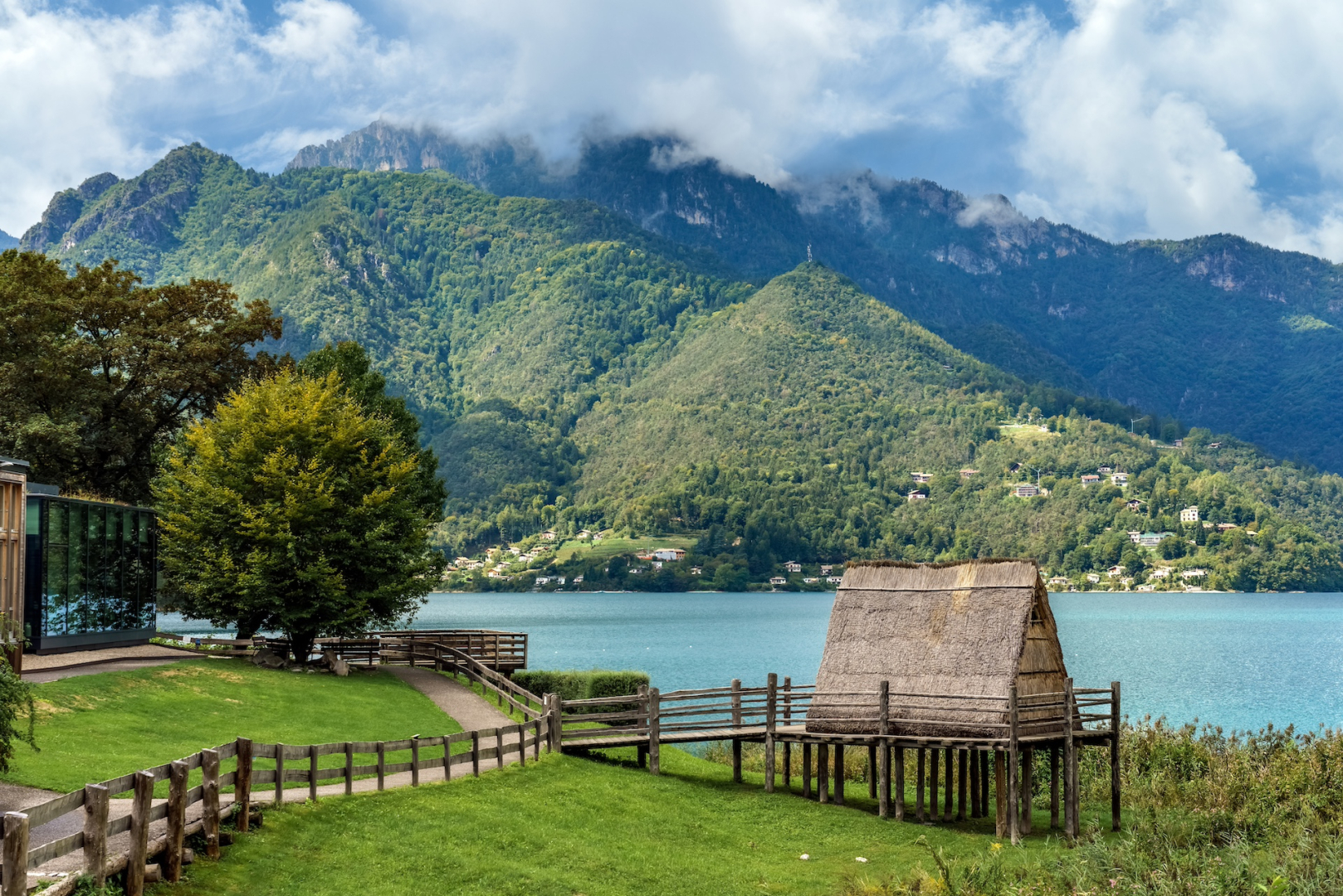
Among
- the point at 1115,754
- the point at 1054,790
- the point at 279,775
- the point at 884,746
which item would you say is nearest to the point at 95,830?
the point at 279,775

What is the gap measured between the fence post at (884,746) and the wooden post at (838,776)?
950 millimetres

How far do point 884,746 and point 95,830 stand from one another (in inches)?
721

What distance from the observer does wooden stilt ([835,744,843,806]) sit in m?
28.7

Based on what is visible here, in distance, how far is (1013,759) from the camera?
26.1 meters

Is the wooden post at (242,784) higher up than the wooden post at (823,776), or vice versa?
the wooden post at (242,784)

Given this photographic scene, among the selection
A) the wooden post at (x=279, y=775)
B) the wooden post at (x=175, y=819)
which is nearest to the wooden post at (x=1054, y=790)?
the wooden post at (x=279, y=775)

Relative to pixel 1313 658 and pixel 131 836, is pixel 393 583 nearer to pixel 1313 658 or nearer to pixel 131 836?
pixel 131 836

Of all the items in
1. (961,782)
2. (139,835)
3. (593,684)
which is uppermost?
(139,835)

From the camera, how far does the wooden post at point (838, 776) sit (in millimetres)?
28734

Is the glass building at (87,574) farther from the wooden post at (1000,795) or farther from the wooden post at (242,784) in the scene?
the wooden post at (1000,795)

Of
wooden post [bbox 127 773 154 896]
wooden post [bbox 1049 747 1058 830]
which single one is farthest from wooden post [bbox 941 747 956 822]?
wooden post [bbox 127 773 154 896]

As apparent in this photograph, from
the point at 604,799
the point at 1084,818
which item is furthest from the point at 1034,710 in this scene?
the point at 604,799

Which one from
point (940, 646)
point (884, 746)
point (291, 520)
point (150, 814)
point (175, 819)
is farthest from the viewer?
point (291, 520)

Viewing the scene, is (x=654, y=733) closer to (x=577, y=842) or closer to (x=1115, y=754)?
(x=577, y=842)
